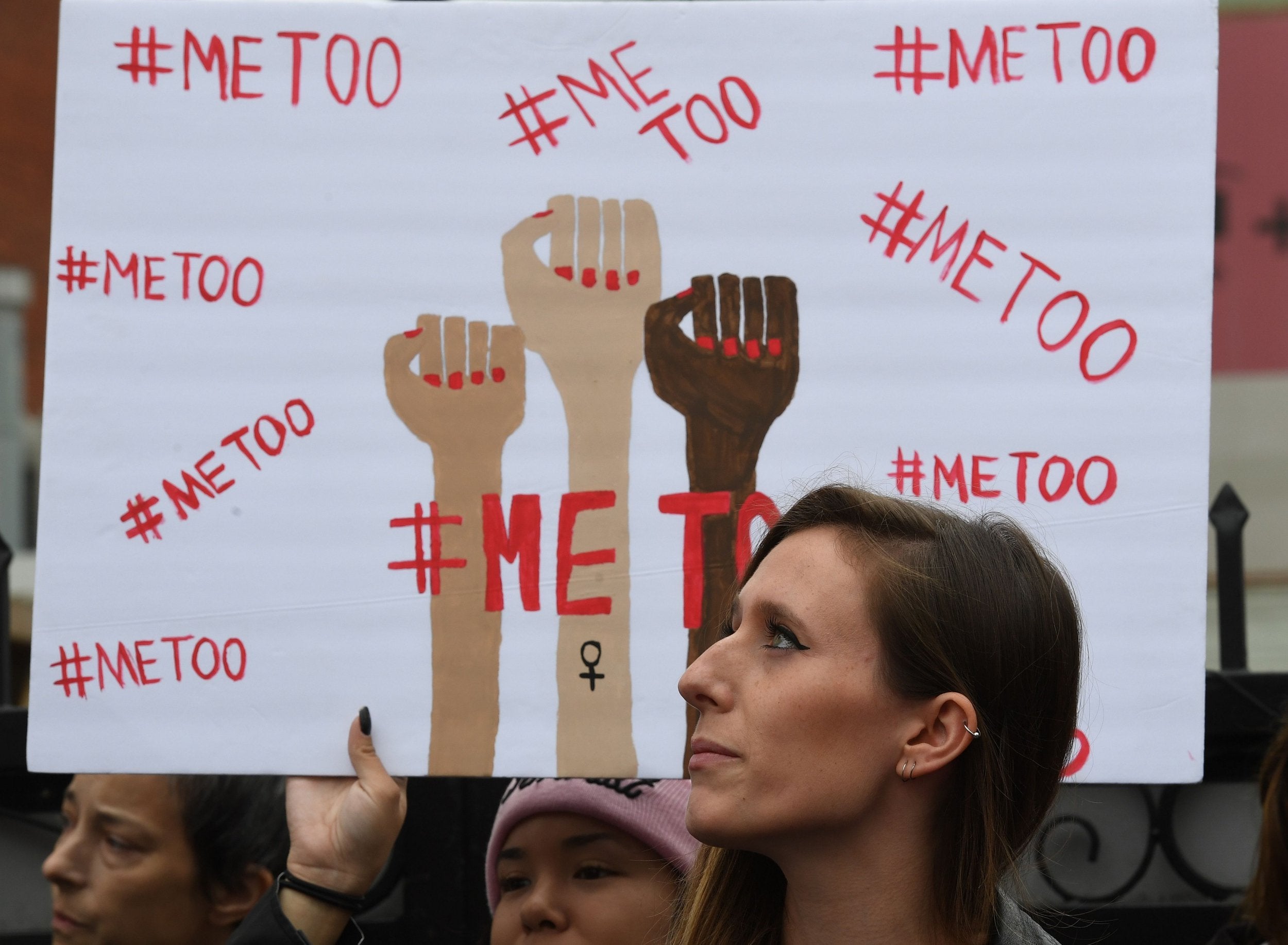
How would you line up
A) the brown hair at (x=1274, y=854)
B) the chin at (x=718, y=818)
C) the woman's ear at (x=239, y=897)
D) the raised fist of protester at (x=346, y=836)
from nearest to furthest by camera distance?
the chin at (x=718, y=818), the raised fist of protester at (x=346, y=836), the brown hair at (x=1274, y=854), the woman's ear at (x=239, y=897)

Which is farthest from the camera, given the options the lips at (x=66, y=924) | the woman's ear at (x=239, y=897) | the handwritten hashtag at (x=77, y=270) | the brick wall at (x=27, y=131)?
the brick wall at (x=27, y=131)

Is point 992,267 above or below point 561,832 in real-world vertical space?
above

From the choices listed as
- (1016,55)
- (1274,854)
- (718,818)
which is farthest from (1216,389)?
(718,818)

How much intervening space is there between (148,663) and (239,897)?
0.82m

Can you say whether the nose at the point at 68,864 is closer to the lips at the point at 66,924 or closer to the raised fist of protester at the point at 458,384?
the lips at the point at 66,924

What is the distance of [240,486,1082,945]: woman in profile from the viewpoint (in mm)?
1633

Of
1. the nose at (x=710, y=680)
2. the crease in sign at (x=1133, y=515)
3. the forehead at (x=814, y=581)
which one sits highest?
the crease in sign at (x=1133, y=515)

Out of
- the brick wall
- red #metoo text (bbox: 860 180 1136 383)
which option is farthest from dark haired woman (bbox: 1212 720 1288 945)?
the brick wall

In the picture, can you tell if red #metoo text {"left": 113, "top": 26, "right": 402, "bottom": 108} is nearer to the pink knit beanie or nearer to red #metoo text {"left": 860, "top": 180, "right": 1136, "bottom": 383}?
red #metoo text {"left": 860, "top": 180, "right": 1136, "bottom": 383}

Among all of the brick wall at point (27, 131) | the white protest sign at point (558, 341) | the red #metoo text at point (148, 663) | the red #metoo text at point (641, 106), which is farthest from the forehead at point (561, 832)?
the brick wall at point (27, 131)

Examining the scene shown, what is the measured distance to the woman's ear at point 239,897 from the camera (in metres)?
2.70

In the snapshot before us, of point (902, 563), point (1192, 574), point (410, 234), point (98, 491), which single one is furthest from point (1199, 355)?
point (98, 491)

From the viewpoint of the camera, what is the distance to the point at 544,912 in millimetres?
2289

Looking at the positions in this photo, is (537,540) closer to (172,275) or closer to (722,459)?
(722,459)
